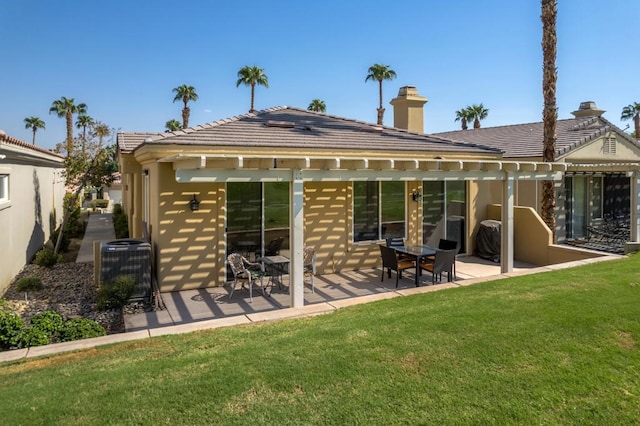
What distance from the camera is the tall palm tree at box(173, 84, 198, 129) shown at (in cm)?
4506

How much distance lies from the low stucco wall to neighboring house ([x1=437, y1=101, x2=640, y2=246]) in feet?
12.9

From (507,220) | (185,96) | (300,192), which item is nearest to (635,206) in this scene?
(507,220)

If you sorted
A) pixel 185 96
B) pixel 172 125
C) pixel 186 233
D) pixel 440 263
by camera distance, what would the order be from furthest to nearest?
pixel 172 125, pixel 185 96, pixel 440 263, pixel 186 233

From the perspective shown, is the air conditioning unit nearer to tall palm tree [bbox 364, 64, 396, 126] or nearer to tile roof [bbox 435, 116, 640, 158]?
tile roof [bbox 435, 116, 640, 158]

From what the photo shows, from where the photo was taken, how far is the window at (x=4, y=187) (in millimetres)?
11243

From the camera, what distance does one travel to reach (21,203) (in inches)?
512

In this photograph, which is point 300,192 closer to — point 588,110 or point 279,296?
point 279,296

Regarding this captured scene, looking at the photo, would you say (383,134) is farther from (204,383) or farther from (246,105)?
(246,105)

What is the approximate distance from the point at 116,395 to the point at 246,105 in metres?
44.1

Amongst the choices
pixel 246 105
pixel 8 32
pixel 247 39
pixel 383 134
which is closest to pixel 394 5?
pixel 383 134

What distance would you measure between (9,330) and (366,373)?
5.35 metres

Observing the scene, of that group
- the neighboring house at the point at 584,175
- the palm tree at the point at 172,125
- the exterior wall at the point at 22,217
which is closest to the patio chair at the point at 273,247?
the exterior wall at the point at 22,217

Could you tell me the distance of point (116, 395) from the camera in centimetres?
432

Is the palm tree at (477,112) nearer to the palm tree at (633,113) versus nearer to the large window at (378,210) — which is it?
the palm tree at (633,113)
